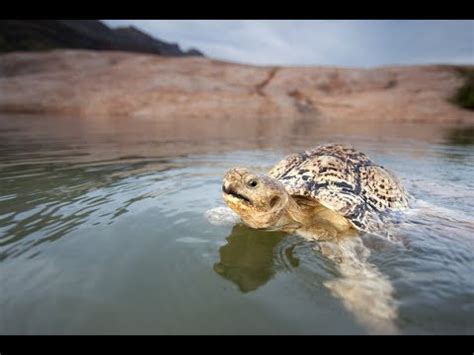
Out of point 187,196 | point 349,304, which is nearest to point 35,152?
point 187,196

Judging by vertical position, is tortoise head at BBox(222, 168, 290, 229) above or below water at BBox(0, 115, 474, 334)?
above

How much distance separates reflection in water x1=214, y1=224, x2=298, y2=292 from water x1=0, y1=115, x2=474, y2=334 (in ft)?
0.04

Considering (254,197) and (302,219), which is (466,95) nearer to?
(302,219)

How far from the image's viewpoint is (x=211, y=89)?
69.8 feet

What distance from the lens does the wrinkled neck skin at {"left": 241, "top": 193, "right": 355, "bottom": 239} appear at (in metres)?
3.02

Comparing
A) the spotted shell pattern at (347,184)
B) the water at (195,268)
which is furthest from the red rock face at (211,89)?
the spotted shell pattern at (347,184)

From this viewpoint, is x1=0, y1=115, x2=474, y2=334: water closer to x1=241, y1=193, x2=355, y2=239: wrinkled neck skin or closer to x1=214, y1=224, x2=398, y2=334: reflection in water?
x1=214, y1=224, x2=398, y2=334: reflection in water

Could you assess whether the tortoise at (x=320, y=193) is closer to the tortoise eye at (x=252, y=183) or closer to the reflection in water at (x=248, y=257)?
the tortoise eye at (x=252, y=183)

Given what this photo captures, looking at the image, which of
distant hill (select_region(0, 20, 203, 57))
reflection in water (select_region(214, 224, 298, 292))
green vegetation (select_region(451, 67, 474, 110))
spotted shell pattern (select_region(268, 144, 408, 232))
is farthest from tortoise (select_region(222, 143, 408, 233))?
distant hill (select_region(0, 20, 203, 57))

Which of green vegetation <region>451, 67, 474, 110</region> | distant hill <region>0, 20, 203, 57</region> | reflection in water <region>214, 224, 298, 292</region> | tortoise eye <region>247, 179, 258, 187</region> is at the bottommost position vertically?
reflection in water <region>214, 224, 298, 292</region>

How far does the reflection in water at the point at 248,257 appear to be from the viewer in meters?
2.30

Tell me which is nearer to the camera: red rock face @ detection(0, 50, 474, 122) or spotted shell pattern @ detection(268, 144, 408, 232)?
spotted shell pattern @ detection(268, 144, 408, 232)

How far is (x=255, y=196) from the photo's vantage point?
283 centimetres
